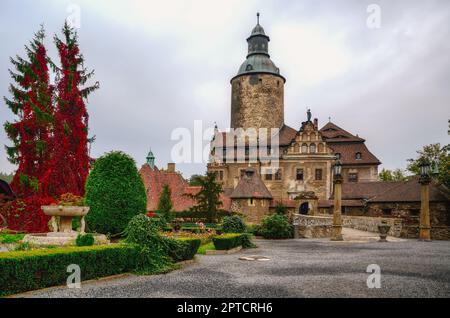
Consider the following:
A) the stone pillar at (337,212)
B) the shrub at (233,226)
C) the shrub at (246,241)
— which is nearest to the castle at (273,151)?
the stone pillar at (337,212)

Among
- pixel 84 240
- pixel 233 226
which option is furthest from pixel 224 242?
pixel 84 240

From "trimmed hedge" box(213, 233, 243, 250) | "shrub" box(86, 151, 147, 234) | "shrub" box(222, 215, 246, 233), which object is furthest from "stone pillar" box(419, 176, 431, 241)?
"shrub" box(86, 151, 147, 234)

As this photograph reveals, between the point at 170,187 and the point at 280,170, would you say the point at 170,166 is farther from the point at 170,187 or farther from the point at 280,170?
the point at 280,170

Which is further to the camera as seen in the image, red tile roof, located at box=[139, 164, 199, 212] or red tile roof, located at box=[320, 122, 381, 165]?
red tile roof, located at box=[320, 122, 381, 165]

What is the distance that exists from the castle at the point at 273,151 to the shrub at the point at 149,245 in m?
25.7

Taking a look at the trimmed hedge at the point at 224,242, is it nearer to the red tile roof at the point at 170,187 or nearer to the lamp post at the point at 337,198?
the lamp post at the point at 337,198

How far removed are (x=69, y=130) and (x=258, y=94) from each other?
1295 inches

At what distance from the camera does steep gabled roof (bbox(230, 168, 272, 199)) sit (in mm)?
36969

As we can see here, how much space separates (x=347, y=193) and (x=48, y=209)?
32778 mm

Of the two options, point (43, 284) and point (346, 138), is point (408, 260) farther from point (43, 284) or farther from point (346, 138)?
point (346, 138)

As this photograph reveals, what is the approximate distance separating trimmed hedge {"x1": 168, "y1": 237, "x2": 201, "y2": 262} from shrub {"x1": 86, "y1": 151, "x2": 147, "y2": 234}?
610cm

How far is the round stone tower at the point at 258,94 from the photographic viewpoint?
171 ft

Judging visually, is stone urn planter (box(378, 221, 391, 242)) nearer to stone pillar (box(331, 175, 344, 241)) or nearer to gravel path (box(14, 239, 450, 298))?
stone pillar (box(331, 175, 344, 241))

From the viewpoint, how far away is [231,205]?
37.4 metres
